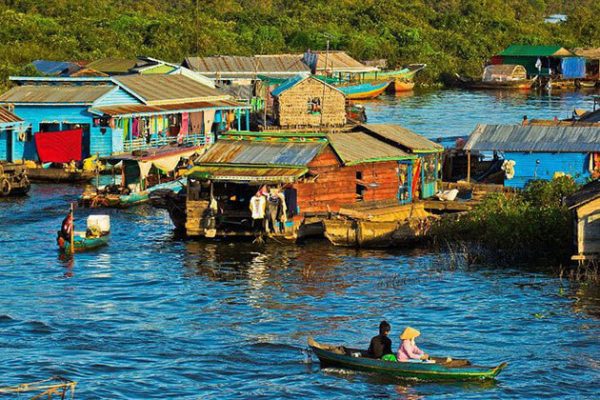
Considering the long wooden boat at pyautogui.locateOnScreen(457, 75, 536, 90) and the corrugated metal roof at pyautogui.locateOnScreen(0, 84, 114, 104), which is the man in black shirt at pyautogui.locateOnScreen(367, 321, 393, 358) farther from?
the long wooden boat at pyautogui.locateOnScreen(457, 75, 536, 90)

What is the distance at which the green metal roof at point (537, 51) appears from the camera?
307 feet

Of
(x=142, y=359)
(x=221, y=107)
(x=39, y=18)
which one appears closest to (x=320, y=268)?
(x=142, y=359)

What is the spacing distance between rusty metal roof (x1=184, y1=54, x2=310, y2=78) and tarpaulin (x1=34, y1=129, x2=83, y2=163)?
72.0 ft

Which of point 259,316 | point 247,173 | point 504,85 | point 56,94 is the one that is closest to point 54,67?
point 56,94

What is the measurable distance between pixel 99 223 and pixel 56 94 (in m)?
15.5

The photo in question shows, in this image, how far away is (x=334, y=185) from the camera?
3812 cm

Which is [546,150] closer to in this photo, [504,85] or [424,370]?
A: [424,370]

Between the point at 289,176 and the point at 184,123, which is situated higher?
the point at 184,123

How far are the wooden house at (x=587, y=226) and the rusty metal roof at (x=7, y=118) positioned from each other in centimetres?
2437

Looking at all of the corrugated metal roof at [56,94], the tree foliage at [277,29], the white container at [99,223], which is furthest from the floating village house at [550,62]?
the white container at [99,223]

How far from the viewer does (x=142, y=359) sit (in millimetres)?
26500

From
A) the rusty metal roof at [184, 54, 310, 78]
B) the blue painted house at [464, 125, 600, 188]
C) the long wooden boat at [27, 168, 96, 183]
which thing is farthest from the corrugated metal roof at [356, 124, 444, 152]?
the rusty metal roof at [184, 54, 310, 78]

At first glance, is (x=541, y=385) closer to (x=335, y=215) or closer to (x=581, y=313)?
(x=581, y=313)

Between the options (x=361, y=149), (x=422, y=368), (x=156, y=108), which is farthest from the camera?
(x=156, y=108)
